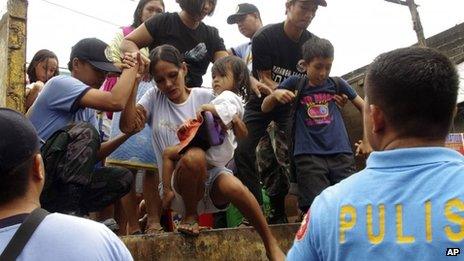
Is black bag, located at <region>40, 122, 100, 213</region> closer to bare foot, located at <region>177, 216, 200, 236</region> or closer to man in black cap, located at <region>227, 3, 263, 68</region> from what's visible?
bare foot, located at <region>177, 216, 200, 236</region>

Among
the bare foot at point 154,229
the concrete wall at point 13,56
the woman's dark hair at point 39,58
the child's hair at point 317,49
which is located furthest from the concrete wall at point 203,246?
the woman's dark hair at point 39,58

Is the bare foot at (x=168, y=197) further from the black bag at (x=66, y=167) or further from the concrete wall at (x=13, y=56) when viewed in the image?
the concrete wall at (x=13, y=56)

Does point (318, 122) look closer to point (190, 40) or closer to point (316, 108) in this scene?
point (316, 108)

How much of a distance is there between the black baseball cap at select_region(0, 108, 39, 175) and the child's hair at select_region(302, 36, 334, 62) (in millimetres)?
2966

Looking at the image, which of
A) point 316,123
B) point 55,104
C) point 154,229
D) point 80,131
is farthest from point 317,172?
point 55,104

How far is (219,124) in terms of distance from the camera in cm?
362

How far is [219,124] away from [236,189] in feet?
1.42

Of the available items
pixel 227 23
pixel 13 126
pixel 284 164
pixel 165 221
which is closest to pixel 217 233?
pixel 165 221

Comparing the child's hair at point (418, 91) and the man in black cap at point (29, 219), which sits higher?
the child's hair at point (418, 91)

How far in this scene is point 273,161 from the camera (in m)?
4.92

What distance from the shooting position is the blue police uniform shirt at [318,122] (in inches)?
172

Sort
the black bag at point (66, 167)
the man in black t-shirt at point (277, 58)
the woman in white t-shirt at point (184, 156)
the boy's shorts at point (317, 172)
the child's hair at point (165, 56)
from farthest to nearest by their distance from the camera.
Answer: the man in black t-shirt at point (277, 58) < the boy's shorts at point (317, 172) < the child's hair at point (165, 56) < the woman in white t-shirt at point (184, 156) < the black bag at point (66, 167)

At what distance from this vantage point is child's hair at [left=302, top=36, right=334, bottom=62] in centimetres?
440

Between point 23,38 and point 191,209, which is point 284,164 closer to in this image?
point 191,209
